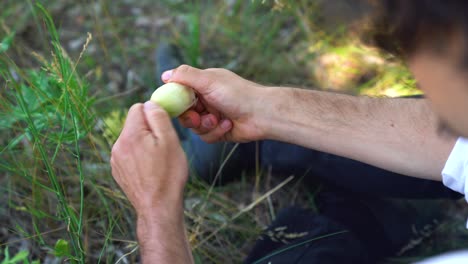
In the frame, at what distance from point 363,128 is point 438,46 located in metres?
0.66

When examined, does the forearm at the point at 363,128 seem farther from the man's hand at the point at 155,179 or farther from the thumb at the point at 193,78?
the man's hand at the point at 155,179

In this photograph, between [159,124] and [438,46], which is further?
[159,124]

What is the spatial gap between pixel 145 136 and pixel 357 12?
50 centimetres

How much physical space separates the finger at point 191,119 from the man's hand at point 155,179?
276 mm

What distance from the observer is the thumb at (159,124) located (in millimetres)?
1220

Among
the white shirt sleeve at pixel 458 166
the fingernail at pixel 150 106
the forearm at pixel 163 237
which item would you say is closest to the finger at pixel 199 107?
the fingernail at pixel 150 106

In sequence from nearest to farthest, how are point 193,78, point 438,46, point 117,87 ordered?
point 438,46 → point 193,78 → point 117,87

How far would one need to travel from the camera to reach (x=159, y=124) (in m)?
1.23

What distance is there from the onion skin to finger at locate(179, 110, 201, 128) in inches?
2.3

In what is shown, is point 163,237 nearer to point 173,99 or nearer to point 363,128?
point 173,99

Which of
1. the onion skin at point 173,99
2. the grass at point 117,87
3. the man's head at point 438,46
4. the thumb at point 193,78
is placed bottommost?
the grass at point 117,87

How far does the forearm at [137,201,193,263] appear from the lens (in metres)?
1.19

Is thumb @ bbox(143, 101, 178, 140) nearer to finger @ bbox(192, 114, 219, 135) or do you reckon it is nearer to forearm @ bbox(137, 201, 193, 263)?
forearm @ bbox(137, 201, 193, 263)

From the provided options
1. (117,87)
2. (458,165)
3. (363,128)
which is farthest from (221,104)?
(117,87)
